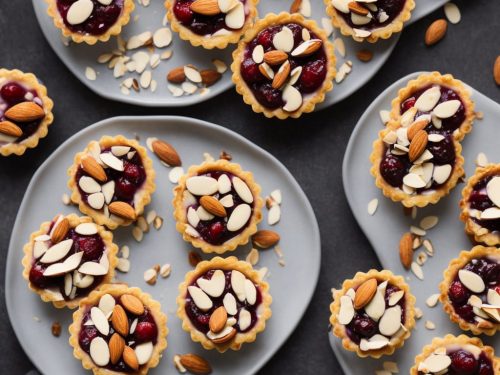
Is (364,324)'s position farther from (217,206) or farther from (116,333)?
(116,333)

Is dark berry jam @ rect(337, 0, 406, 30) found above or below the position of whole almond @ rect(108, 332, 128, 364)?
above

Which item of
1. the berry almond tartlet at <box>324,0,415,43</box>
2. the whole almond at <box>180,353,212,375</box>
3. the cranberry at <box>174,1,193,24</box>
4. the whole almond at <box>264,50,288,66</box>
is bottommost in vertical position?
the whole almond at <box>180,353,212,375</box>

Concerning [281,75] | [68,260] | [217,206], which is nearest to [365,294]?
[217,206]

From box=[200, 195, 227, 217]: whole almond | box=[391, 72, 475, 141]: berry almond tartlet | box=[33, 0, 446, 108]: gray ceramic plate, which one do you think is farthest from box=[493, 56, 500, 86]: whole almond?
box=[200, 195, 227, 217]: whole almond

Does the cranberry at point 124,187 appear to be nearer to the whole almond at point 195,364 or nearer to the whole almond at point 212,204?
the whole almond at point 212,204

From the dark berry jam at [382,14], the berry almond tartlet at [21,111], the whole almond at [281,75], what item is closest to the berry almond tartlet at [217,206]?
the whole almond at [281,75]

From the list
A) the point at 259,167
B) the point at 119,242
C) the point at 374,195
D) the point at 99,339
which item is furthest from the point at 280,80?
the point at 99,339

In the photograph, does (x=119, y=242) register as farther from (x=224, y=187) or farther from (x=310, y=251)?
(x=310, y=251)

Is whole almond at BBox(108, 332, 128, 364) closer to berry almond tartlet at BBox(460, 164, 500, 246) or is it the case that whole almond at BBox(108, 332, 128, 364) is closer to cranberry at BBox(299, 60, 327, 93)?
cranberry at BBox(299, 60, 327, 93)
